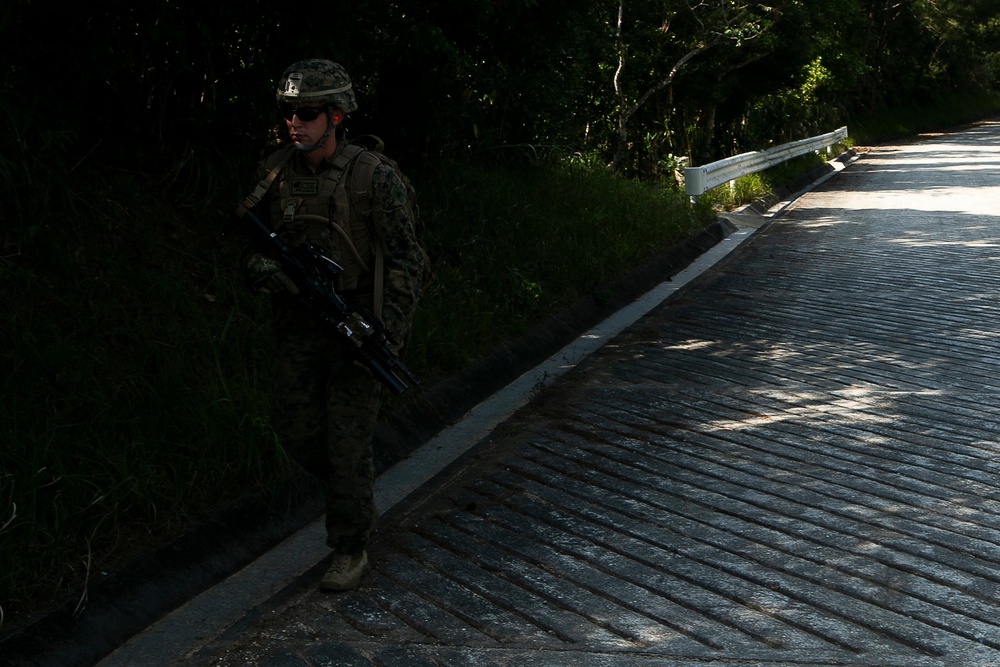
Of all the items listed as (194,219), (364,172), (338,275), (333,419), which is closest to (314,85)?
(364,172)

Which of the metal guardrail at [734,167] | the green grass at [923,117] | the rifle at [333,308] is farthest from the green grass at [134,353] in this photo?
the green grass at [923,117]

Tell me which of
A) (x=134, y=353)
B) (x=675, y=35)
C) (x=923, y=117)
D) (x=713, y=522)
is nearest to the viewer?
(x=713, y=522)

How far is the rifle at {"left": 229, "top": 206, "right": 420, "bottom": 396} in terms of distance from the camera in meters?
4.25

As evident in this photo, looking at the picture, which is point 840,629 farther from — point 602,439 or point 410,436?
point 410,436

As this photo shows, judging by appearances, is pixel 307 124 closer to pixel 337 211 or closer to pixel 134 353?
pixel 337 211

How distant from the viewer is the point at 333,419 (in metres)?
4.42

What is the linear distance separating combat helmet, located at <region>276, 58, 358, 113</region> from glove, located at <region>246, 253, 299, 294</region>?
55cm

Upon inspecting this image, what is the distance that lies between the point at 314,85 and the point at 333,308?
2.50ft

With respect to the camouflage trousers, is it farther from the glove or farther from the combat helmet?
the combat helmet

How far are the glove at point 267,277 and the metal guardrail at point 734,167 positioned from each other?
12.3m

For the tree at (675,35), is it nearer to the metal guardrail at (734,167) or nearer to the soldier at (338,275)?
the metal guardrail at (734,167)

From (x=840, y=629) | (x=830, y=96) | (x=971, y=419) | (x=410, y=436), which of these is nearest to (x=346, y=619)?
(x=840, y=629)

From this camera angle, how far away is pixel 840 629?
3930 mm

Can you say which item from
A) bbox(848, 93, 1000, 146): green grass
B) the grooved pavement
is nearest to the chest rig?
the grooved pavement
